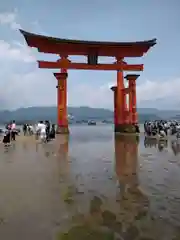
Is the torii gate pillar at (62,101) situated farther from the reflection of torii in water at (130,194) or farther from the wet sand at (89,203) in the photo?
the reflection of torii in water at (130,194)

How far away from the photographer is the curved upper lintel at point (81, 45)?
26125 millimetres

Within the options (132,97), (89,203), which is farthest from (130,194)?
(132,97)

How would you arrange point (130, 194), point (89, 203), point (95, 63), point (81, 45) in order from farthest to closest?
point (95, 63) < point (81, 45) < point (130, 194) < point (89, 203)

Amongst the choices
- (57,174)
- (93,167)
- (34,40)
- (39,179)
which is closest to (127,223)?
(39,179)

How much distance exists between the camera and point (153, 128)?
82.0ft

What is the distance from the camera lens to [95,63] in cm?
2834

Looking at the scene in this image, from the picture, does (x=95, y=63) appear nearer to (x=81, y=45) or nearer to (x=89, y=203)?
(x=81, y=45)

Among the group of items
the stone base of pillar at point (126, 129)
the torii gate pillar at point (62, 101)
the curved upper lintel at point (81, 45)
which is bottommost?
the stone base of pillar at point (126, 129)

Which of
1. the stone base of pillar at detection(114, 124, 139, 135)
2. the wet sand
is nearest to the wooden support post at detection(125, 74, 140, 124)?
the stone base of pillar at detection(114, 124, 139, 135)

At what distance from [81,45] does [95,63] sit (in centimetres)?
231

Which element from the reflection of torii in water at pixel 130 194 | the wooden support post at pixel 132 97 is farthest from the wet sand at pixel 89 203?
the wooden support post at pixel 132 97

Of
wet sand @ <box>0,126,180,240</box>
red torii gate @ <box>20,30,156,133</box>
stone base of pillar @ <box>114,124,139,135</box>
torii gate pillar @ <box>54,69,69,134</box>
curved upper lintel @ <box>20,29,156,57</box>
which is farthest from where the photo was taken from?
stone base of pillar @ <box>114,124,139,135</box>

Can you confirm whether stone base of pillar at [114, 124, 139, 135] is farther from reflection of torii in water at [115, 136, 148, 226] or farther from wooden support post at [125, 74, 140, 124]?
reflection of torii in water at [115, 136, 148, 226]

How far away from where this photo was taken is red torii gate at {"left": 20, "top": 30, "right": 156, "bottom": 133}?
87.8ft
